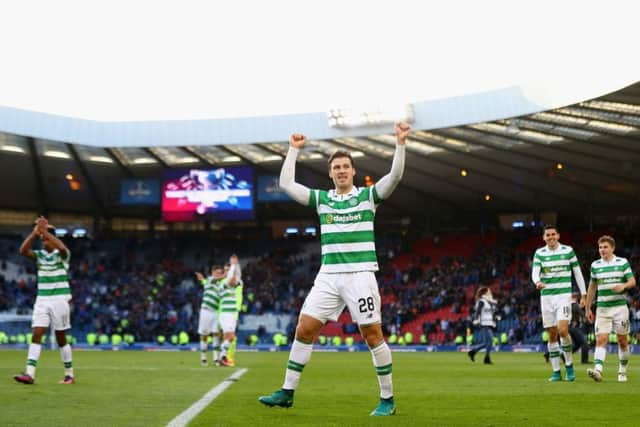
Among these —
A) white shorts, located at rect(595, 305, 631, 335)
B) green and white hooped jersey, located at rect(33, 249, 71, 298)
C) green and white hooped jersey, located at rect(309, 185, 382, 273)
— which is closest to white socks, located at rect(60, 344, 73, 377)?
green and white hooped jersey, located at rect(33, 249, 71, 298)

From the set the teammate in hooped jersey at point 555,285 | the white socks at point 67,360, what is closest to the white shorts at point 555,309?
the teammate in hooped jersey at point 555,285

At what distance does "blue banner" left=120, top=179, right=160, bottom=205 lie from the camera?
45.9 metres

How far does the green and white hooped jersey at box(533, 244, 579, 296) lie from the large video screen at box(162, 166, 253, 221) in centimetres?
3025

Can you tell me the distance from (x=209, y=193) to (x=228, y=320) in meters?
24.1

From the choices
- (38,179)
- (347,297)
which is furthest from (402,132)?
(38,179)

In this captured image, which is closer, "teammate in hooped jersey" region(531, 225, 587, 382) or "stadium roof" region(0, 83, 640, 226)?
"teammate in hooped jersey" region(531, 225, 587, 382)

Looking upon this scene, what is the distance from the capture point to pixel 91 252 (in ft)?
172

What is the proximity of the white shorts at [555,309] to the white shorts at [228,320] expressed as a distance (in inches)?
325

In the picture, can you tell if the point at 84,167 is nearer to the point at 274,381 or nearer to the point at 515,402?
the point at 274,381

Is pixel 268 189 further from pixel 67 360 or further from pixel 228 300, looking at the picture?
pixel 67 360

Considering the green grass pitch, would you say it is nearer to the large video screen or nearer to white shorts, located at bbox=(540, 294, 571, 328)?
white shorts, located at bbox=(540, 294, 571, 328)

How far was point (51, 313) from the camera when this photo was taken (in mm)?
Result: 13469

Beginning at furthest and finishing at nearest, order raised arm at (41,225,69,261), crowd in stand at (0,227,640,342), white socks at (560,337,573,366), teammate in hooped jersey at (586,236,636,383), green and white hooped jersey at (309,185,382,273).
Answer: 1. crowd in stand at (0,227,640,342)
2. white socks at (560,337,573,366)
3. teammate in hooped jersey at (586,236,636,383)
4. raised arm at (41,225,69,261)
5. green and white hooped jersey at (309,185,382,273)

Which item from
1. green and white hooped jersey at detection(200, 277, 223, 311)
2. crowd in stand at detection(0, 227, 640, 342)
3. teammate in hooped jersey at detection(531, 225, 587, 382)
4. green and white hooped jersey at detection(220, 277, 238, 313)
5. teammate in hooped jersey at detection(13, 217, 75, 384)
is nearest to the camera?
teammate in hooped jersey at detection(13, 217, 75, 384)
